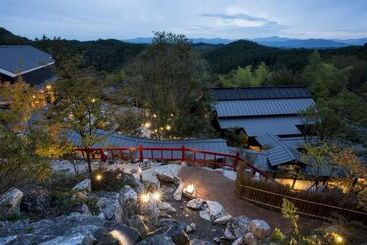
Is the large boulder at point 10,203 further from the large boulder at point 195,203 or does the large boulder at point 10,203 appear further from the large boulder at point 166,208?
the large boulder at point 195,203

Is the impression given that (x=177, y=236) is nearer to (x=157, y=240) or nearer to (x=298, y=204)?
(x=157, y=240)

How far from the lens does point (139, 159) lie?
15469 mm

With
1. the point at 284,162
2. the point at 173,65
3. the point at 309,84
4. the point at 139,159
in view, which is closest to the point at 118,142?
the point at 139,159

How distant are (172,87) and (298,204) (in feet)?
35.2

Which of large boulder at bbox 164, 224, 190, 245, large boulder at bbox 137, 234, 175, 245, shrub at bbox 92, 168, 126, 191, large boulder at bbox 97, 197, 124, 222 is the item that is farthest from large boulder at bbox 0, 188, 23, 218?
large boulder at bbox 164, 224, 190, 245

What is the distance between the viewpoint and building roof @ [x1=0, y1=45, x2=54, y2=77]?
82.8ft

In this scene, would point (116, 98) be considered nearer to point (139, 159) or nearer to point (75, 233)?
point (139, 159)

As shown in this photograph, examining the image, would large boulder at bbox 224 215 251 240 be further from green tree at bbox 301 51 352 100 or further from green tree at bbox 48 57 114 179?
green tree at bbox 301 51 352 100

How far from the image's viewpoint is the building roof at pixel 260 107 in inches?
1058

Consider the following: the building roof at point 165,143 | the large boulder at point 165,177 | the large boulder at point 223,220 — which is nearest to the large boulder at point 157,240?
the large boulder at point 223,220

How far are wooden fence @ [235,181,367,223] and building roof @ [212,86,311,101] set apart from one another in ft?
55.5

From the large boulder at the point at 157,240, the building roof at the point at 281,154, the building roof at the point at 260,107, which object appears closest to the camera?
the large boulder at the point at 157,240

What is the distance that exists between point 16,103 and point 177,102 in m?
9.30

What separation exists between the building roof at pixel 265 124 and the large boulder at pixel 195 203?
47.4 feet
